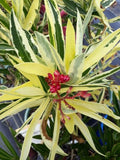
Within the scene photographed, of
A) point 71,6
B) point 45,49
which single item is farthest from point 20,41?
point 71,6

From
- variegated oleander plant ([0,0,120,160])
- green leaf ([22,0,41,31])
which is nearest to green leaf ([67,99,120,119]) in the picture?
variegated oleander plant ([0,0,120,160])

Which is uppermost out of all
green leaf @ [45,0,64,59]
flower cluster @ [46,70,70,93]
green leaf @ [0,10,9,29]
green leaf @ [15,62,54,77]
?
green leaf @ [0,10,9,29]

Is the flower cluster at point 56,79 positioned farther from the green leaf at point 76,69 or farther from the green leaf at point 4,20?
the green leaf at point 4,20

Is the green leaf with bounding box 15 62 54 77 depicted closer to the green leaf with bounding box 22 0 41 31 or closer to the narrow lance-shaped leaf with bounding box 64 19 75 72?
the narrow lance-shaped leaf with bounding box 64 19 75 72

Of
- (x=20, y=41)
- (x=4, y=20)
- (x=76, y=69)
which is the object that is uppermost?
(x=4, y=20)

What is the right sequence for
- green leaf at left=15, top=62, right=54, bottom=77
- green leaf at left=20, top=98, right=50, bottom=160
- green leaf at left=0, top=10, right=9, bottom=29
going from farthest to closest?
green leaf at left=0, top=10, right=9, bottom=29
green leaf at left=20, top=98, right=50, bottom=160
green leaf at left=15, top=62, right=54, bottom=77

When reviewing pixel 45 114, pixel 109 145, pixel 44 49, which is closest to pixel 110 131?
pixel 109 145

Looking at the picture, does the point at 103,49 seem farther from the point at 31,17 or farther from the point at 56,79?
the point at 31,17

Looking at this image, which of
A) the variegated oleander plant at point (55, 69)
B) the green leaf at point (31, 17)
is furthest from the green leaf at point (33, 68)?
the green leaf at point (31, 17)

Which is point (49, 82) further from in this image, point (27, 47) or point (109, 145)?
point (109, 145)
